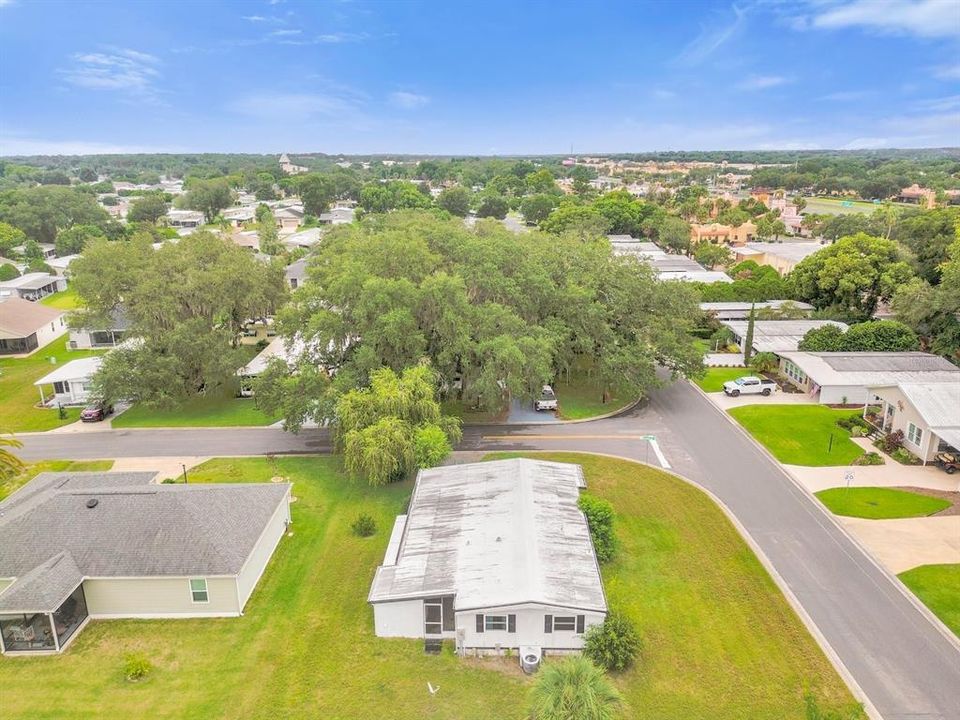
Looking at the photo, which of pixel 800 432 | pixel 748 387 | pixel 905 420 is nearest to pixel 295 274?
pixel 748 387

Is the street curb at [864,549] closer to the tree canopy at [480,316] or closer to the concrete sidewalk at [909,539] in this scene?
the concrete sidewalk at [909,539]

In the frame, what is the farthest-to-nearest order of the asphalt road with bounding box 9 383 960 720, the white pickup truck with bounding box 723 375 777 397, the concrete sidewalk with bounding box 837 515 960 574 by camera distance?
the white pickup truck with bounding box 723 375 777 397, the concrete sidewalk with bounding box 837 515 960 574, the asphalt road with bounding box 9 383 960 720

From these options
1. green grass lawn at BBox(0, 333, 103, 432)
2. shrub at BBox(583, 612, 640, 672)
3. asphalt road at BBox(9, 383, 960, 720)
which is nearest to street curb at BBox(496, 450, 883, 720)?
asphalt road at BBox(9, 383, 960, 720)

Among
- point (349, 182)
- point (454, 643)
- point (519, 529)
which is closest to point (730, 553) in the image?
point (519, 529)

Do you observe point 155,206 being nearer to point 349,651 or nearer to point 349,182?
point 349,182

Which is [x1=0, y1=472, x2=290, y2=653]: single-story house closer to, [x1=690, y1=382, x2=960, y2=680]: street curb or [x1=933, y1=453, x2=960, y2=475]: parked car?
[x1=690, y1=382, x2=960, y2=680]: street curb
